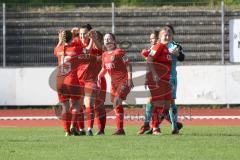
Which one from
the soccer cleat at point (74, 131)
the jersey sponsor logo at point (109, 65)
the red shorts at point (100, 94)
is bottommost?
the soccer cleat at point (74, 131)

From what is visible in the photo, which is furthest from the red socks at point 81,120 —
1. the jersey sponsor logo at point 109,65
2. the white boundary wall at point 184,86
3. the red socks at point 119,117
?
the white boundary wall at point 184,86

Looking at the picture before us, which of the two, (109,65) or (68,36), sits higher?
(68,36)

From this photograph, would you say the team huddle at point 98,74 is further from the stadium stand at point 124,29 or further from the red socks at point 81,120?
the stadium stand at point 124,29

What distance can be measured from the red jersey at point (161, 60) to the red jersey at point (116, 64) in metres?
0.57

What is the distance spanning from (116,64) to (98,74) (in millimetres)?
522

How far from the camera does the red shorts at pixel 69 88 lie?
58.7 feet

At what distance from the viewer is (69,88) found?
1788 cm

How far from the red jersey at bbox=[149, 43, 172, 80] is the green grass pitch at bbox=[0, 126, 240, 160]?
1372 mm

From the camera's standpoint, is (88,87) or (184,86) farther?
(184,86)

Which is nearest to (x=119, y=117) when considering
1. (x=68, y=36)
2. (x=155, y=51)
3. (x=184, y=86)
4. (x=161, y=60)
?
(x=161, y=60)

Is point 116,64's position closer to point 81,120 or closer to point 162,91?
point 162,91

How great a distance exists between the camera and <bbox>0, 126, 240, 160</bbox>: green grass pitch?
1289 cm

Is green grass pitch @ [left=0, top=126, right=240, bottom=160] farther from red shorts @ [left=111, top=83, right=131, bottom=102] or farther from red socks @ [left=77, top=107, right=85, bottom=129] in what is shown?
red shorts @ [left=111, top=83, right=131, bottom=102]

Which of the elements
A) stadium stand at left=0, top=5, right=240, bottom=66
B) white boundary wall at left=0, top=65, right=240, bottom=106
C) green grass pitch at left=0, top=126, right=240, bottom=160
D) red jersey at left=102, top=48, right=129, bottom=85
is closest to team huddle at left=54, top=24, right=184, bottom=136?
red jersey at left=102, top=48, right=129, bottom=85
